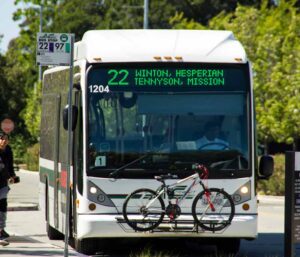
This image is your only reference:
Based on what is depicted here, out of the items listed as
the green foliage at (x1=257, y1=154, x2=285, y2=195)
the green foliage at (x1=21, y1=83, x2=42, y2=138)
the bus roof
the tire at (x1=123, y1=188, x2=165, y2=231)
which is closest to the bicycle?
the tire at (x1=123, y1=188, x2=165, y2=231)

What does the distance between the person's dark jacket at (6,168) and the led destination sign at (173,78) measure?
7.21ft

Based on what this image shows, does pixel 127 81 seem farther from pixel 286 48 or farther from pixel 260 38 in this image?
pixel 260 38

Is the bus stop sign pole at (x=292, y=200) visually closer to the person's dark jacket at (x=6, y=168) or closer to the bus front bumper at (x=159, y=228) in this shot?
the bus front bumper at (x=159, y=228)

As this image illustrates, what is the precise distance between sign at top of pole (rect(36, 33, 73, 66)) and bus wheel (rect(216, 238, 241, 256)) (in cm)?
428

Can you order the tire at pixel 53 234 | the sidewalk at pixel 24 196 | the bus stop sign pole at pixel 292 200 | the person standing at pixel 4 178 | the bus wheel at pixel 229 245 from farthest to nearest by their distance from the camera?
the sidewalk at pixel 24 196
the tire at pixel 53 234
the person standing at pixel 4 178
the bus wheel at pixel 229 245
the bus stop sign pole at pixel 292 200

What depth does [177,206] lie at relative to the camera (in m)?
14.7

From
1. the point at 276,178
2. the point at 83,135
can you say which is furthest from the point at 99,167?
the point at 276,178

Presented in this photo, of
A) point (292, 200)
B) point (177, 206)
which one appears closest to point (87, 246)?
point (177, 206)

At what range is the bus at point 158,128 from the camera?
14695 mm

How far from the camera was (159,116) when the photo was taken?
14859 millimetres

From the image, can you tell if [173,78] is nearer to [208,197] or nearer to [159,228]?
[208,197]

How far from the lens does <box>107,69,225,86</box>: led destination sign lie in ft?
49.3

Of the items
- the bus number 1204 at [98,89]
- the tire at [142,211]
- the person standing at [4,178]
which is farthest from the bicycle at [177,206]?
the person standing at [4,178]

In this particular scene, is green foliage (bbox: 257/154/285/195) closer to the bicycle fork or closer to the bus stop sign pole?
the bicycle fork
